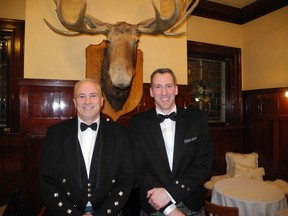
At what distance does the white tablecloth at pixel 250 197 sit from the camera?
2.50 m

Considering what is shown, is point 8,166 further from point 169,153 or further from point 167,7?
point 167,7

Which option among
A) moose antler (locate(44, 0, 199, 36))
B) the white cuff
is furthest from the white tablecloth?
moose antler (locate(44, 0, 199, 36))

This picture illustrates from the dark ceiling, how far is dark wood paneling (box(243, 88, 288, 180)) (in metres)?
1.59

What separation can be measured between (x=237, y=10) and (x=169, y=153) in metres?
4.20

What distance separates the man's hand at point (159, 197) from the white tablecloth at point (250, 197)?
164 cm

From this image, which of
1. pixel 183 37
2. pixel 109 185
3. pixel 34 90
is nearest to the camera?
pixel 109 185

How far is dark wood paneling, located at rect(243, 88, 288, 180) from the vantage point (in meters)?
3.86

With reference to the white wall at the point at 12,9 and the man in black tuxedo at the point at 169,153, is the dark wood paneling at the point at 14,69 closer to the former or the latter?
the white wall at the point at 12,9

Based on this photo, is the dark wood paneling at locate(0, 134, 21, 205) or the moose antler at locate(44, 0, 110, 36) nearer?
the moose antler at locate(44, 0, 110, 36)

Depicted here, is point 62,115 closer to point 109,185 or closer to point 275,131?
point 109,185

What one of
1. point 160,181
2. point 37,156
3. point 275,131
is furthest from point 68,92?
point 275,131

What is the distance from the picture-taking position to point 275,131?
3977mm

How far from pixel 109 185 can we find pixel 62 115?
4.74ft

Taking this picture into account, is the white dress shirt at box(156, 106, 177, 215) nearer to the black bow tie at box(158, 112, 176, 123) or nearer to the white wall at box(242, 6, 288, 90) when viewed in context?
the black bow tie at box(158, 112, 176, 123)
